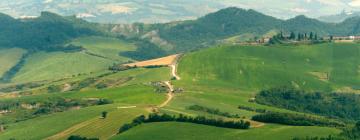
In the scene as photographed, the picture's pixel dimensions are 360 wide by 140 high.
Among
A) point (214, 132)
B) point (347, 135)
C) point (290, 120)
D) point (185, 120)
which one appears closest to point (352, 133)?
point (347, 135)

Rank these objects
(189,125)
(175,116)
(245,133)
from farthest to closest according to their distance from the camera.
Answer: (175,116)
(189,125)
(245,133)

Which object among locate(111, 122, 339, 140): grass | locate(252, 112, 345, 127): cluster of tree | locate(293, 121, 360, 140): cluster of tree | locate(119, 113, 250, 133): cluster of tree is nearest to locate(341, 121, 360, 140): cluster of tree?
locate(293, 121, 360, 140): cluster of tree

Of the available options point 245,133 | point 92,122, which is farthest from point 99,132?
point 245,133

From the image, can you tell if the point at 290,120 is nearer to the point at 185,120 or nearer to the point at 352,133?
the point at 352,133

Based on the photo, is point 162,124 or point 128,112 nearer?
point 162,124

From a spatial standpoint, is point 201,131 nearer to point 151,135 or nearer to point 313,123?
point 151,135

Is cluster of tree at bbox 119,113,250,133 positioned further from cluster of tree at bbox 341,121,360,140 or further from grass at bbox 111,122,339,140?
cluster of tree at bbox 341,121,360,140
